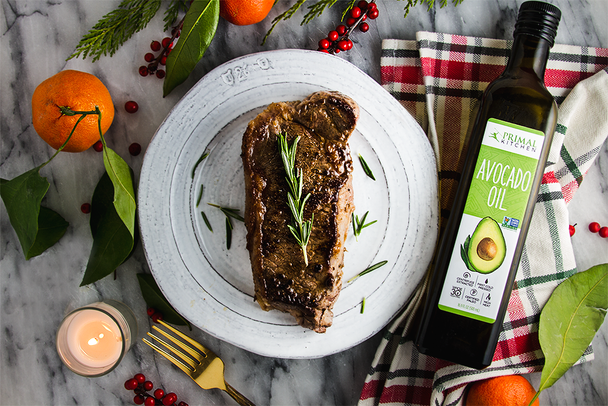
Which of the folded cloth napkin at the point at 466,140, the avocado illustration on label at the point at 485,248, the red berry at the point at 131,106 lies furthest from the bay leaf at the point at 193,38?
the avocado illustration on label at the point at 485,248

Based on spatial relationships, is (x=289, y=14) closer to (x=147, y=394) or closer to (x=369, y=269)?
(x=369, y=269)

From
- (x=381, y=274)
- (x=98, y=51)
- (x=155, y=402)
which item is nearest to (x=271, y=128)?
(x=381, y=274)

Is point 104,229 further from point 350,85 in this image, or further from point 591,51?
point 591,51

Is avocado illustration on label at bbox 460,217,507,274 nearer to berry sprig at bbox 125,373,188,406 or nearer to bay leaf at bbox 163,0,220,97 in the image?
bay leaf at bbox 163,0,220,97

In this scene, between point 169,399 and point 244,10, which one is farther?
point 169,399

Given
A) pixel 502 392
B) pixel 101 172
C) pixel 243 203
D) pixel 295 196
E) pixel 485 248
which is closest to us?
pixel 295 196

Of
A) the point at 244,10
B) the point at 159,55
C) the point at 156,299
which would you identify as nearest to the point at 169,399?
the point at 156,299
